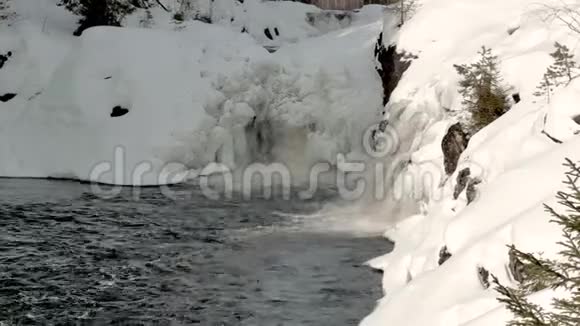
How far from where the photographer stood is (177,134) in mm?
12969

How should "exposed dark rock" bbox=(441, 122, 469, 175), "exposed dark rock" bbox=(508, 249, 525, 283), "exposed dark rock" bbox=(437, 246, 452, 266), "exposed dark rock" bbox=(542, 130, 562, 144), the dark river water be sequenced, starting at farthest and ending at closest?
"exposed dark rock" bbox=(441, 122, 469, 175)
the dark river water
"exposed dark rock" bbox=(437, 246, 452, 266)
"exposed dark rock" bbox=(542, 130, 562, 144)
"exposed dark rock" bbox=(508, 249, 525, 283)

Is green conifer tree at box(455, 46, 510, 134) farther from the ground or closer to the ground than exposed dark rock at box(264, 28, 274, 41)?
closer to the ground

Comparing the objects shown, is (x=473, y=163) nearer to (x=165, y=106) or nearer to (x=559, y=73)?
(x=559, y=73)

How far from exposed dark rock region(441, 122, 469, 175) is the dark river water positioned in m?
1.32

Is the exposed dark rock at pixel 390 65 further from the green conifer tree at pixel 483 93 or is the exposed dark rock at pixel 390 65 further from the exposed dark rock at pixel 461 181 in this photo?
the exposed dark rock at pixel 461 181

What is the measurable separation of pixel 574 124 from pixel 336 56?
8.95 metres

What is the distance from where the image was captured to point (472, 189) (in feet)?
21.3

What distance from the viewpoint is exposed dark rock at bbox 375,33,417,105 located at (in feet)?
36.3

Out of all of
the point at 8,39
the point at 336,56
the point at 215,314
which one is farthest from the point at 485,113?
the point at 8,39

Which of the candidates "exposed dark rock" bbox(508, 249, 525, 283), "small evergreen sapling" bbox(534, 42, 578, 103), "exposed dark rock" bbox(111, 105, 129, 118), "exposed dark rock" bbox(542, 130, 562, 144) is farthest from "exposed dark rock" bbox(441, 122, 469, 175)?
"exposed dark rock" bbox(111, 105, 129, 118)

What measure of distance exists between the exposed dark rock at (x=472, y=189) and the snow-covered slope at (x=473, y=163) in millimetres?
105

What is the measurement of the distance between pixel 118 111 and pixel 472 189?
8829mm

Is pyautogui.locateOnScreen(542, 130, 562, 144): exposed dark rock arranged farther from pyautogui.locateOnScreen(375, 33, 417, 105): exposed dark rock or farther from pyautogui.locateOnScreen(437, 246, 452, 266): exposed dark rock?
pyautogui.locateOnScreen(375, 33, 417, 105): exposed dark rock

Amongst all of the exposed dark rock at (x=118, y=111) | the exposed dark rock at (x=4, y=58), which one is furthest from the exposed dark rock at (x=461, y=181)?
the exposed dark rock at (x=4, y=58)
